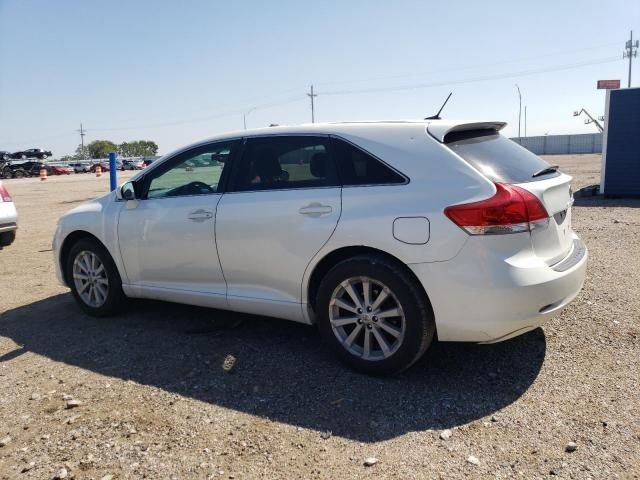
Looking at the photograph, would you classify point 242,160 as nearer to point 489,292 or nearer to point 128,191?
point 128,191

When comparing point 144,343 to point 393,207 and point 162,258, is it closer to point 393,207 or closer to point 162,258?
point 162,258

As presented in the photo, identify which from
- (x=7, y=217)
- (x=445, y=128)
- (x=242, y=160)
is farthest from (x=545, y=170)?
(x=7, y=217)

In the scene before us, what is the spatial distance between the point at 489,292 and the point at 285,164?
5.82ft

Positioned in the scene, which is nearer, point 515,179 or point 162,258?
point 515,179

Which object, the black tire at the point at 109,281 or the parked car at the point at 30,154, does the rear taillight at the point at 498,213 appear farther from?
the parked car at the point at 30,154

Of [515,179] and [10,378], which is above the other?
[515,179]

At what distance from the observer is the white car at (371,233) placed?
3.21m

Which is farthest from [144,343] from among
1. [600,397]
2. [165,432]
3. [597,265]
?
[597,265]

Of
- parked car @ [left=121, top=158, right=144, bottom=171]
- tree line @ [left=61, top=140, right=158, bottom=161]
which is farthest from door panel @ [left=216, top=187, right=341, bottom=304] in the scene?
tree line @ [left=61, top=140, right=158, bottom=161]

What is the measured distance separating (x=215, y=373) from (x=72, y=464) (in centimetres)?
117

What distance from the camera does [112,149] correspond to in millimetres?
111438

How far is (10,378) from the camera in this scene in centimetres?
389

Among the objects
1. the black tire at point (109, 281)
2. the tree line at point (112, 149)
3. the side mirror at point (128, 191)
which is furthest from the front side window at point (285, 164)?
the tree line at point (112, 149)

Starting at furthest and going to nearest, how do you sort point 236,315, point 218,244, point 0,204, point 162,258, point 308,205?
1. point 0,204
2. point 236,315
3. point 162,258
4. point 218,244
5. point 308,205
